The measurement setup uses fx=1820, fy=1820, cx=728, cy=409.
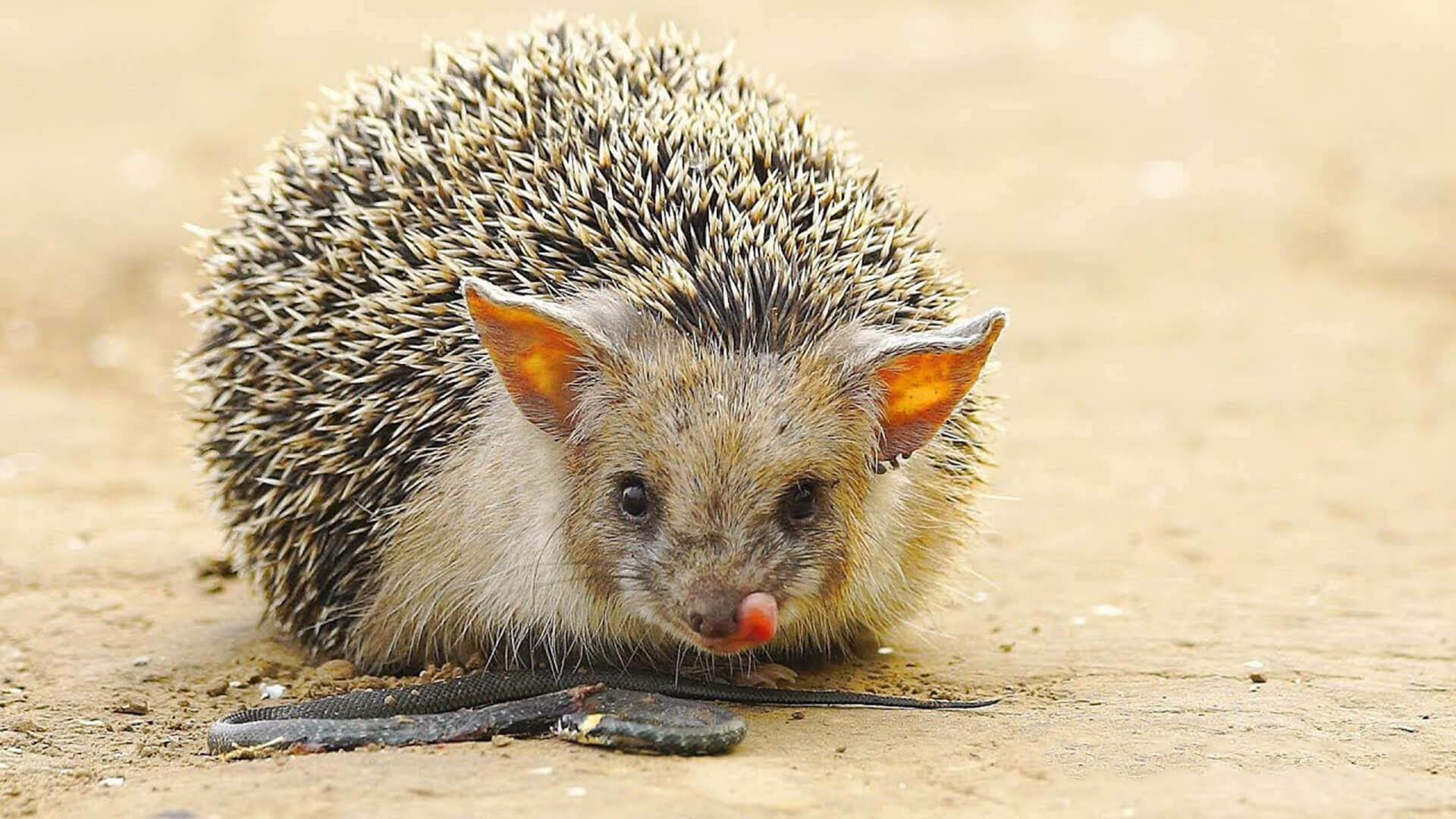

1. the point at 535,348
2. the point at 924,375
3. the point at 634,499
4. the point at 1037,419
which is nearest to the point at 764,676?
the point at 634,499

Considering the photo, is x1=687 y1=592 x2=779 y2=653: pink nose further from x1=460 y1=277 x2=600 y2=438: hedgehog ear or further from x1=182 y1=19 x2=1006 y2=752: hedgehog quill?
x1=460 y1=277 x2=600 y2=438: hedgehog ear

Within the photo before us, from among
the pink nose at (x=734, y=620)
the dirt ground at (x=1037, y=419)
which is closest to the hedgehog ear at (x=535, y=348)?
the pink nose at (x=734, y=620)

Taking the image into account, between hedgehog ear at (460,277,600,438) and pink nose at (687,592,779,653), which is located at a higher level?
hedgehog ear at (460,277,600,438)

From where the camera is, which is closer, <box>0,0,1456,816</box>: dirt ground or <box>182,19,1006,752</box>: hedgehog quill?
<box>0,0,1456,816</box>: dirt ground

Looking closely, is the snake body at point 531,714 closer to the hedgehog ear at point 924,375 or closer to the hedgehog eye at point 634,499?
the hedgehog eye at point 634,499

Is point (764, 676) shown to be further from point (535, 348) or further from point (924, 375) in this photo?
point (535, 348)

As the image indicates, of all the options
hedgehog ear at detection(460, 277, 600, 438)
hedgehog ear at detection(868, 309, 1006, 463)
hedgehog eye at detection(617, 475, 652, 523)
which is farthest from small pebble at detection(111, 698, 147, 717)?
hedgehog ear at detection(868, 309, 1006, 463)
